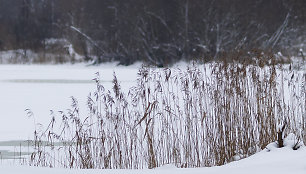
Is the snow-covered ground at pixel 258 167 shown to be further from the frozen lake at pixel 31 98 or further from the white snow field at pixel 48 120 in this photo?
the frozen lake at pixel 31 98

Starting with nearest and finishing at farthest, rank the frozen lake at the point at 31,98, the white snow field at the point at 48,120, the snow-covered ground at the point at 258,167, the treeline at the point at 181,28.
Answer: the snow-covered ground at the point at 258,167 → the white snow field at the point at 48,120 → the frozen lake at the point at 31,98 → the treeline at the point at 181,28

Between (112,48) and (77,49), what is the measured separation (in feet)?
10.6

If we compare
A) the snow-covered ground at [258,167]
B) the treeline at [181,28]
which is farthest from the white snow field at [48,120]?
the treeline at [181,28]

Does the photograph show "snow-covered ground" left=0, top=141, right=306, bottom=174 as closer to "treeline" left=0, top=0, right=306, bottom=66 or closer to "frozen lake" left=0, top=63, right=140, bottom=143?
"frozen lake" left=0, top=63, right=140, bottom=143

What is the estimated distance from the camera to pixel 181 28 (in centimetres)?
2658

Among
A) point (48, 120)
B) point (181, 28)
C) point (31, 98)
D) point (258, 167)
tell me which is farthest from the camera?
point (181, 28)

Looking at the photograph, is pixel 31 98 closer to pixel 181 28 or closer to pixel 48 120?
pixel 48 120

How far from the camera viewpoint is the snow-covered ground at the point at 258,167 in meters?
3.82

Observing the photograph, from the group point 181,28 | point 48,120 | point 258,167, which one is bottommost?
point 48,120

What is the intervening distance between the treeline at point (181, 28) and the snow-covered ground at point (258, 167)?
19.1 metres

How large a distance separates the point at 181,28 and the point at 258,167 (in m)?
22.9

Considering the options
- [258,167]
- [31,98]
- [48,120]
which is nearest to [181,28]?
[31,98]

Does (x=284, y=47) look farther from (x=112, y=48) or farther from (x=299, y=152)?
(x=299, y=152)

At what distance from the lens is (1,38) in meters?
35.6
